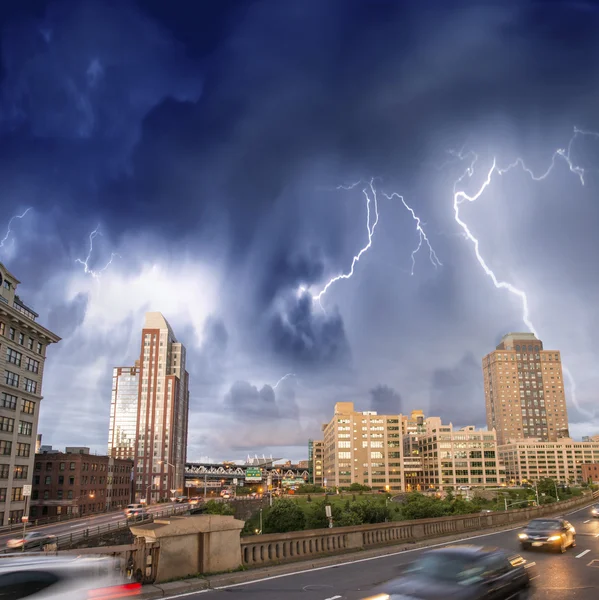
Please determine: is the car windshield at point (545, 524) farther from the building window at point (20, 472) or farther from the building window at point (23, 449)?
the building window at point (23, 449)

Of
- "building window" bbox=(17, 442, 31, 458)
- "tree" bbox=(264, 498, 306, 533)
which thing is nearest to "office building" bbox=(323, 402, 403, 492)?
"tree" bbox=(264, 498, 306, 533)

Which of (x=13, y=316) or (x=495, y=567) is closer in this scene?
(x=495, y=567)

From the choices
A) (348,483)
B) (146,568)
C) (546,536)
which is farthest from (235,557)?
(348,483)

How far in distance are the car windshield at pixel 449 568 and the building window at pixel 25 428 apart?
74.1 metres

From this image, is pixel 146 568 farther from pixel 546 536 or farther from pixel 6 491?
pixel 6 491

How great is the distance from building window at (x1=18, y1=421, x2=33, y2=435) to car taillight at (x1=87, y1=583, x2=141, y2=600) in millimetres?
72832

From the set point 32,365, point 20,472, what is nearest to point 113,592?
point 20,472

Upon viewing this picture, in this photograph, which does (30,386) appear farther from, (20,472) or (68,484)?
(68,484)

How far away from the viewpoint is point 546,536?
21844 millimetres

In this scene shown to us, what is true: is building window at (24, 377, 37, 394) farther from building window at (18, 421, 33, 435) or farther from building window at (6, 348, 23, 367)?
building window at (18, 421, 33, 435)

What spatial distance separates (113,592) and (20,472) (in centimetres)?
7270

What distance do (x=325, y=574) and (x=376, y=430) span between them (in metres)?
176

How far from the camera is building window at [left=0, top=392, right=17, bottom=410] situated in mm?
68688

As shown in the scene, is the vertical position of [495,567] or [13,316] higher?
[13,316]
